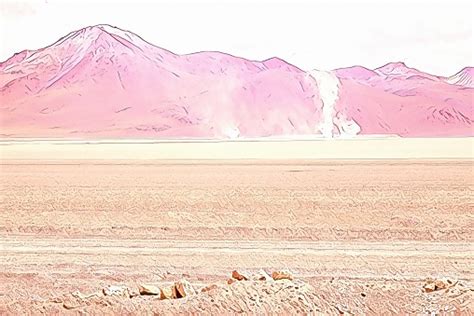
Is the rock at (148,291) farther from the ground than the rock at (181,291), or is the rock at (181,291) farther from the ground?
the rock at (181,291)

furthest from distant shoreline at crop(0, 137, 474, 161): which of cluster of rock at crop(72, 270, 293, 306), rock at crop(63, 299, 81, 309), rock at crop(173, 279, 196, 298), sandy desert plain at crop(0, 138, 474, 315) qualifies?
rock at crop(63, 299, 81, 309)

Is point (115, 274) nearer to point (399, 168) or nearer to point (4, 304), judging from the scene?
point (4, 304)

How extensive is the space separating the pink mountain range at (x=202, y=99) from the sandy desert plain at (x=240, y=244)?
93245 millimetres

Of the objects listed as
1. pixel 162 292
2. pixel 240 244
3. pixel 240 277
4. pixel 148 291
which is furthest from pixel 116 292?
pixel 240 244

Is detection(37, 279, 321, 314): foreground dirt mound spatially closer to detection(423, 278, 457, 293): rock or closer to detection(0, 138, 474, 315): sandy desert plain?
detection(0, 138, 474, 315): sandy desert plain

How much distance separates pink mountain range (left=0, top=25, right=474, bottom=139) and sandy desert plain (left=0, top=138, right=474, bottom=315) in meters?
93.2

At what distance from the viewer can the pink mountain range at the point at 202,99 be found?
420 ft

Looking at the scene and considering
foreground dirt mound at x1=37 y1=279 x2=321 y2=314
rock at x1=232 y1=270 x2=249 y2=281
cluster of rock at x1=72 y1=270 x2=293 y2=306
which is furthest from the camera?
rock at x1=232 y1=270 x2=249 y2=281

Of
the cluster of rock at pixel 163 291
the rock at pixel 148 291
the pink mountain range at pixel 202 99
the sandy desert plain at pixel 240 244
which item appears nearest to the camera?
the sandy desert plain at pixel 240 244

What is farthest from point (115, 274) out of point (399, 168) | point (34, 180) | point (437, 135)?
point (437, 135)

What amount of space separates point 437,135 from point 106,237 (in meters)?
117

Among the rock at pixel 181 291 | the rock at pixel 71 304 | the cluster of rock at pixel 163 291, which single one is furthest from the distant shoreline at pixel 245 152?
the rock at pixel 71 304

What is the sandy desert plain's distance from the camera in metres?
10.7

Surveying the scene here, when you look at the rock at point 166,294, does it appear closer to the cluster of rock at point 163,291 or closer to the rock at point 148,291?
the cluster of rock at point 163,291
